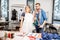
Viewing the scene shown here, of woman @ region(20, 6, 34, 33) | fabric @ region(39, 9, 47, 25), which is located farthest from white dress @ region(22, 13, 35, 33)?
fabric @ region(39, 9, 47, 25)

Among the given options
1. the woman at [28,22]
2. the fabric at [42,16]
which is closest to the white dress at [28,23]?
the woman at [28,22]

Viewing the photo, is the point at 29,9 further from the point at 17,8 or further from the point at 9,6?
the point at 9,6

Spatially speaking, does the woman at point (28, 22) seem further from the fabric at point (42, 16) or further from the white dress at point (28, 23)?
the fabric at point (42, 16)

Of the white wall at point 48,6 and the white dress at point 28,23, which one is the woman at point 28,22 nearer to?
the white dress at point 28,23

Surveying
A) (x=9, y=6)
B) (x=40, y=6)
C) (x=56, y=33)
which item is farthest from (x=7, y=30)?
(x=56, y=33)

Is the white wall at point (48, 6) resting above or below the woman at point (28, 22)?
above

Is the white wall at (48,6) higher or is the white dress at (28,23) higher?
the white wall at (48,6)

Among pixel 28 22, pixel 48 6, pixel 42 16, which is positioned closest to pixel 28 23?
pixel 28 22

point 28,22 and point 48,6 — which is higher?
point 48,6

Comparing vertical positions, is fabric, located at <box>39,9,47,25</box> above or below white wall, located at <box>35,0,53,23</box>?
below

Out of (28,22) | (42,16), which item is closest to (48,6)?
(42,16)

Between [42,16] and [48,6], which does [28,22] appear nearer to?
[42,16]

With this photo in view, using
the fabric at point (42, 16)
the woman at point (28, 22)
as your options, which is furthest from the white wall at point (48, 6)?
the woman at point (28, 22)

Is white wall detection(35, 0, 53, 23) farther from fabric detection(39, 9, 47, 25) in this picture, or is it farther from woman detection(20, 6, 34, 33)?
woman detection(20, 6, 34, 33)
